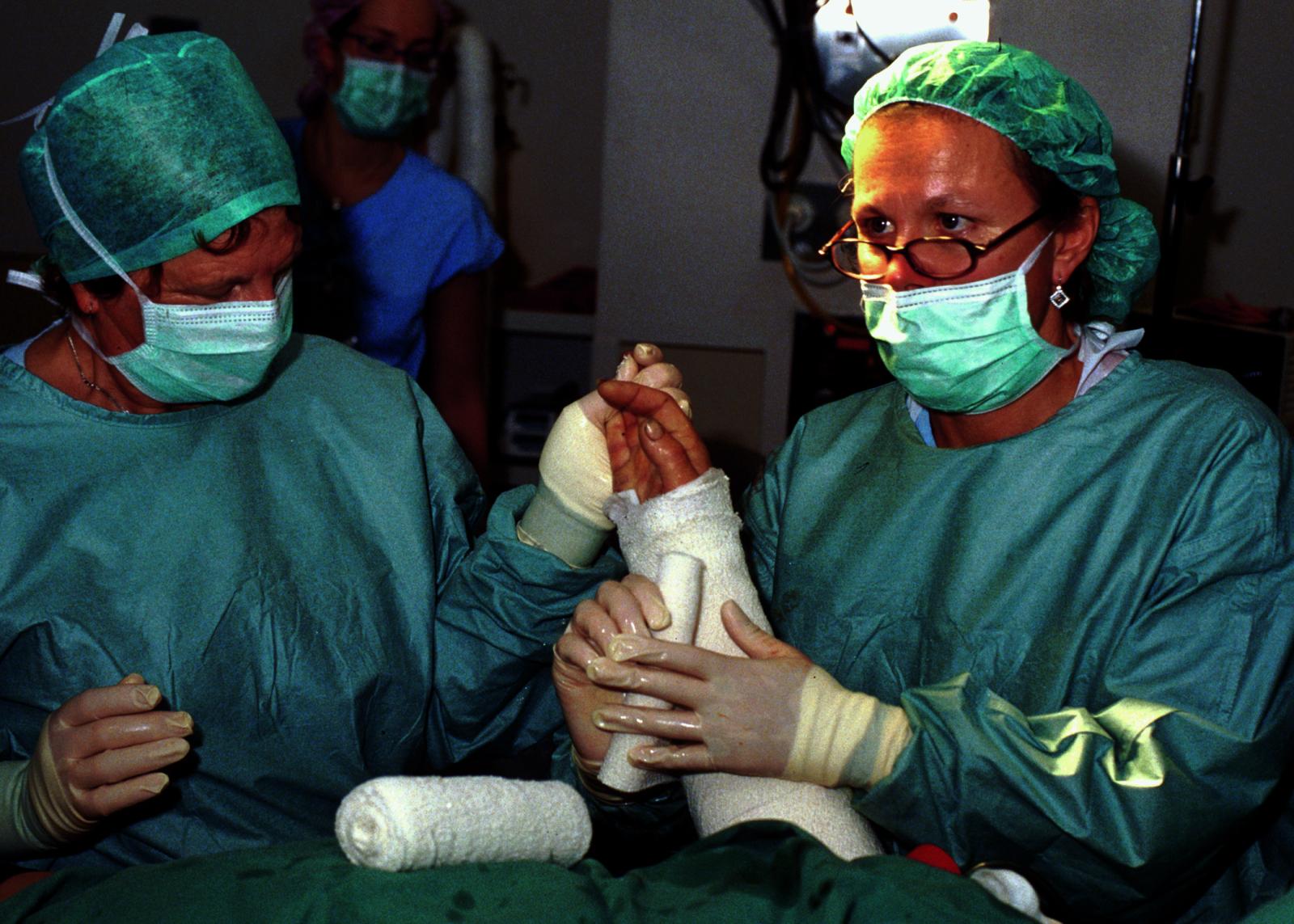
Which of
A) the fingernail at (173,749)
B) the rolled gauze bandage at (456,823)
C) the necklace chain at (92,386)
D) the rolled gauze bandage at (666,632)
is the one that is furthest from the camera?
the necklace chain at (92,386)

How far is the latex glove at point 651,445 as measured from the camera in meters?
1.21

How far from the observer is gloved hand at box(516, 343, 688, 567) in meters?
1.25

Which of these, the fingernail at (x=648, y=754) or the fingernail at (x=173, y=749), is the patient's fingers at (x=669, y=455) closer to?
the fingernail at (x=648, y=754)

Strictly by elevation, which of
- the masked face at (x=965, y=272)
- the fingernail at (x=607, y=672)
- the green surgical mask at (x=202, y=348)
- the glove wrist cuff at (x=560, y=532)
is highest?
the masked face at (x=965, y=272)

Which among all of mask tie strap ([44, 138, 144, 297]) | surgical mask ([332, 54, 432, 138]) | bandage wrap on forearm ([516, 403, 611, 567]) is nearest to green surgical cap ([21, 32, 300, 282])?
mask tie strap ([44, 138, 144, 297])

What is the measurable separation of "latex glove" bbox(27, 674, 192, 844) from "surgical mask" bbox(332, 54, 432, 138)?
1480 millimetres

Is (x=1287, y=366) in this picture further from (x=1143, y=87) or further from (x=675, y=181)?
(x=675, y=181)

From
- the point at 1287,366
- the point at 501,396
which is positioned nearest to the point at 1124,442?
the point at 1287,366

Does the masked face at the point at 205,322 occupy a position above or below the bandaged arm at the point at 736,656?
above

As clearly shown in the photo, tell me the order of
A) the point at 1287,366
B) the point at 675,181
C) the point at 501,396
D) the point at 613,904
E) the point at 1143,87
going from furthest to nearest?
the point at 501,396 → the point at 675,181 → the point at 1143,87 → the point at 1287,366 → the point at 613,904

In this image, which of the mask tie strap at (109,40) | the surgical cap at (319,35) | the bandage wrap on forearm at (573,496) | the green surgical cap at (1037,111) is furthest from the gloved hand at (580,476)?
the surgical cap at (319,35)

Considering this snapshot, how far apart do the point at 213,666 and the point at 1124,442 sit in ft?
2.94

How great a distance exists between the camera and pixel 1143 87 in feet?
7.82

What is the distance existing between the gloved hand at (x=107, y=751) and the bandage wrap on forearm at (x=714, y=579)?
441mm
